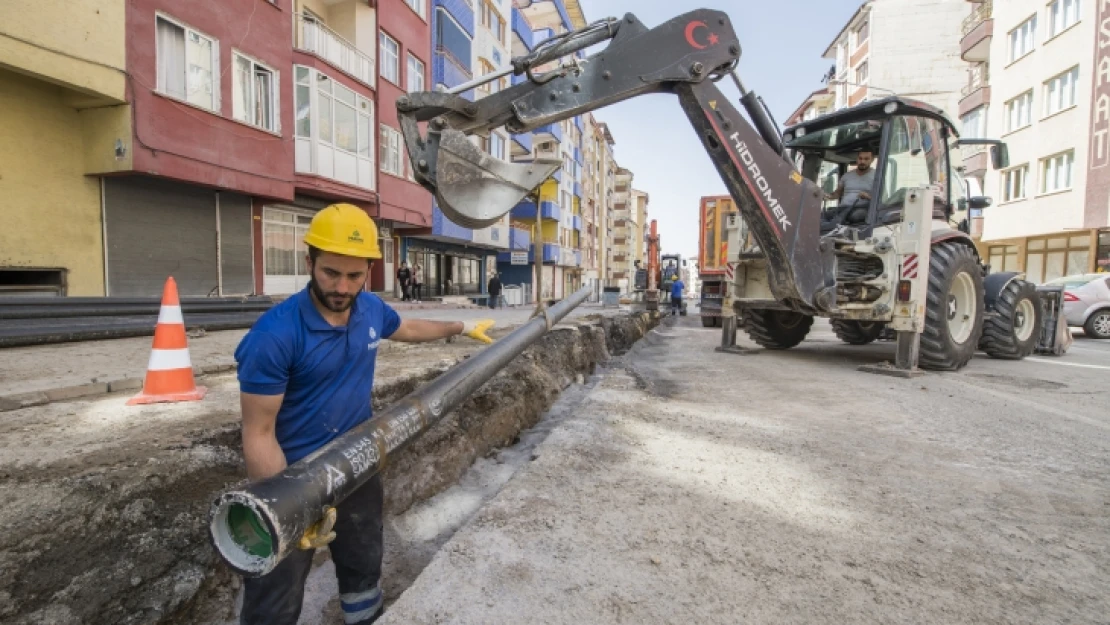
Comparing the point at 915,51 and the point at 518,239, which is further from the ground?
the point at 915,51

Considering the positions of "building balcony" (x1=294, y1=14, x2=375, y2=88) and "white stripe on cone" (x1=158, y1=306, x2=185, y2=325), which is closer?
"white stripe on cone" (x1=158, y1=306, x2=185, y2=325)

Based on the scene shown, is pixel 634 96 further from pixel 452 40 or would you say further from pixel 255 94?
pixel 452 40

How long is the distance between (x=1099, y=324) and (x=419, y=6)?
2093 centimetres

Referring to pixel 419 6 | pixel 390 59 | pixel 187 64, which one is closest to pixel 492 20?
pixel 419 6

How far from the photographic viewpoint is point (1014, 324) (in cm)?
693

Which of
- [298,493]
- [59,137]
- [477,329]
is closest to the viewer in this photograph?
[298,493]

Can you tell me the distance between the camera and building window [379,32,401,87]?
15844 mm

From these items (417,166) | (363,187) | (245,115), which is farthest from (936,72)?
→ (417,166)

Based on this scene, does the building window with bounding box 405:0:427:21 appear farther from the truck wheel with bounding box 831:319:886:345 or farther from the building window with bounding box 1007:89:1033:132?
the building window with bounding box 1007:89:1033:132

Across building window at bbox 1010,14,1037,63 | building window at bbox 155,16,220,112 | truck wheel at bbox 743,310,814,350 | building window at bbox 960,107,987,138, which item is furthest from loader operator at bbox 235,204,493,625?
building window at bbox 960,107,987,138

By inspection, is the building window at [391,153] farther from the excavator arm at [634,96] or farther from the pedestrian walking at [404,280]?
the excavator arm at [634,96]

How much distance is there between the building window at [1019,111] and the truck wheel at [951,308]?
21617 millimetres

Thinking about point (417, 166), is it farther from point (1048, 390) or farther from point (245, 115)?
point (245, 115)

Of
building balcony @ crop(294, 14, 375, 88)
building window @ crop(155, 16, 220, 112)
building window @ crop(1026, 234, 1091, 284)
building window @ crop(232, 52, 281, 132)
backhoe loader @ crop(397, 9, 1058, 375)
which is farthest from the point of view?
building window @ crop(1026, 234, 1091, 284)
